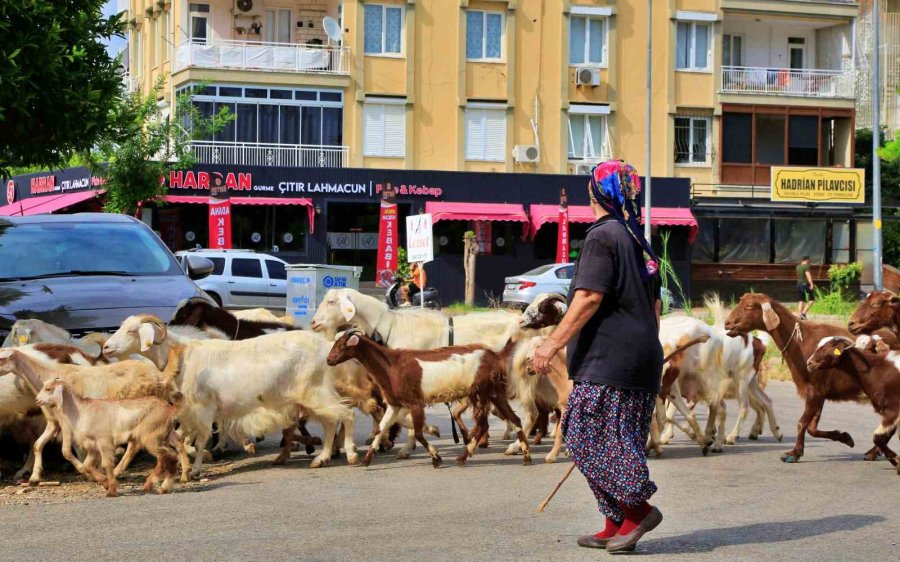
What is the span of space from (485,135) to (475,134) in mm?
355

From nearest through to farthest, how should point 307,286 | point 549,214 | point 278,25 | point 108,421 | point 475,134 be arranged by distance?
point 108,421
point 307,286
point 549,214
point 475,134
point 278,25

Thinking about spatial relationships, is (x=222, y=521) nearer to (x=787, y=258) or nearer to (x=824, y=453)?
(x=824, y=453)

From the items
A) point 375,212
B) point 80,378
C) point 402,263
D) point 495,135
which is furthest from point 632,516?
point 495,135

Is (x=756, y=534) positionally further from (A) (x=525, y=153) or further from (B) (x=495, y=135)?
(B) (x=495, y=135)

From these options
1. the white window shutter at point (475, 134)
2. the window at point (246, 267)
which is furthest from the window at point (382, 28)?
the window at point (246, 267)

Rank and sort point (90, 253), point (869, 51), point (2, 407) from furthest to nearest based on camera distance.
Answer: point (869, 51), point (90, 253), point (2, 407)

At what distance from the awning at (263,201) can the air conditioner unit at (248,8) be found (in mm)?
7901

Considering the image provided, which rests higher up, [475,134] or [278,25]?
[278,25]

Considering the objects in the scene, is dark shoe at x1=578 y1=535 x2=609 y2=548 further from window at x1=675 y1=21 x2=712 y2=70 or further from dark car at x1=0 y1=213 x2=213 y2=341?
window at x1=675 y1=21 x2=712 y2=70

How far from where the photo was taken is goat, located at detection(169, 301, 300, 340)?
13.2 m

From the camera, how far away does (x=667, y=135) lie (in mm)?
49406

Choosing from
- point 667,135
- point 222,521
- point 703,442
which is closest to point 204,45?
point 667,135

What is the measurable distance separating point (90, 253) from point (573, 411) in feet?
26.0

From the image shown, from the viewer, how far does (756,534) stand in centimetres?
814
